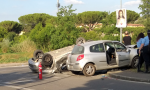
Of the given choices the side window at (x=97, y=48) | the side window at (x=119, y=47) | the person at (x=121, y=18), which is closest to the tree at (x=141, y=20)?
the person at (x=121, y=18)

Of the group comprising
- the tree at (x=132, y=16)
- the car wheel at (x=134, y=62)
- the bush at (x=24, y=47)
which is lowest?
the car wheel at (x=134, y=62)

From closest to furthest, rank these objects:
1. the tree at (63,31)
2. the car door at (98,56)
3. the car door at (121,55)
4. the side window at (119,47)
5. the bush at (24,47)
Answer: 1. the car door at (98,56)
2. the car door at (121,55)
3. the side window at (119,47)
4. the tree at (63,31)
5. the bush at (24,47)

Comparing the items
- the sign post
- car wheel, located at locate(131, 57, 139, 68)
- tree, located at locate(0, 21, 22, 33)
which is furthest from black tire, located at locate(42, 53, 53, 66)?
tree, located at locate(0, 21, 22, 33)

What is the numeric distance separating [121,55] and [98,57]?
129 centimetres

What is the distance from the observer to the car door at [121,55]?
37.3 feet

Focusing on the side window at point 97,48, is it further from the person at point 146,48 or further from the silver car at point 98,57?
the person at point 146,48

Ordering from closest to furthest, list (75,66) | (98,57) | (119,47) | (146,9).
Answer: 1. (75,66)
2. (98,57)
3. (119,47)
4. (146,9)

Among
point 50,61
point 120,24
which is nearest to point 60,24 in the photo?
point 120,24

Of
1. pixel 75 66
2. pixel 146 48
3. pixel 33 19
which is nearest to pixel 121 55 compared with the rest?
pixel 146 48

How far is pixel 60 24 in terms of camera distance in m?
24.9

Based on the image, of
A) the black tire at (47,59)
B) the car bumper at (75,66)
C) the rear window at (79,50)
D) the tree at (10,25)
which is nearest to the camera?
the car bumper at (75,66)

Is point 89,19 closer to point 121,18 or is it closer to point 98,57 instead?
point 121,18

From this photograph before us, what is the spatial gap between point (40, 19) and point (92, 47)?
203 feet

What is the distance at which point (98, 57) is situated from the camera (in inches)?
431
